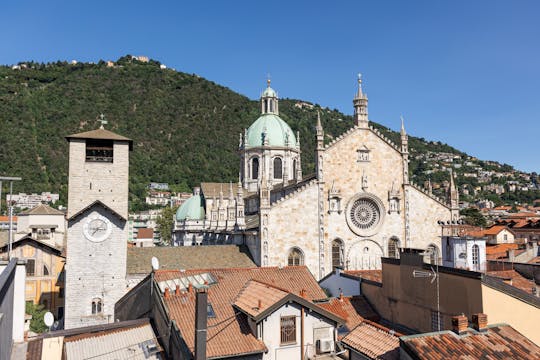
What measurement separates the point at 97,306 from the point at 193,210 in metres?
30.6

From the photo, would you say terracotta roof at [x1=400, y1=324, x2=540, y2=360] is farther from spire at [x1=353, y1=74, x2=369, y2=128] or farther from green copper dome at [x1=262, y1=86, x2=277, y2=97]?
green copper dome at [x1=262, y1=86, x2=277, y2=97]

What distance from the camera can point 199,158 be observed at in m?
164

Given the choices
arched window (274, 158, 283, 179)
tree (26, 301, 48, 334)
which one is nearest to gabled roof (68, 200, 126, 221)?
tree (26, 301, 48, 334)

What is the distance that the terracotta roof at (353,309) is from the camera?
22.1 m

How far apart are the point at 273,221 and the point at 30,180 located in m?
113

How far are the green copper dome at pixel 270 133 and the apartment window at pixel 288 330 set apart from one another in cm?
4341

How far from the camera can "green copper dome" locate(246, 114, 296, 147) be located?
6045 centimetres

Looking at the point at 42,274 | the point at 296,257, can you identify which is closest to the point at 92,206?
the point at 42,274

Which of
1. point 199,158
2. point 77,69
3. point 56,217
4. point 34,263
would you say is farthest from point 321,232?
point 77,69

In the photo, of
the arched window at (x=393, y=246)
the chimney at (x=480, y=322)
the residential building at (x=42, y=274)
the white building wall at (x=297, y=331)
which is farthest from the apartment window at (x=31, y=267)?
the chimney at (x=480, y=322)

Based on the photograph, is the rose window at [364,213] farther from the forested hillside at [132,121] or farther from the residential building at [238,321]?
the forested hillside at [132,121]

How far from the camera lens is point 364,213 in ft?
136

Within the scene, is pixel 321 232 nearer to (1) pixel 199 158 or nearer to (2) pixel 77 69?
(1) pixel 199 158

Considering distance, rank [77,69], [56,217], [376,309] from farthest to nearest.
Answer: [77,69] → [56,217] → [376,309]
